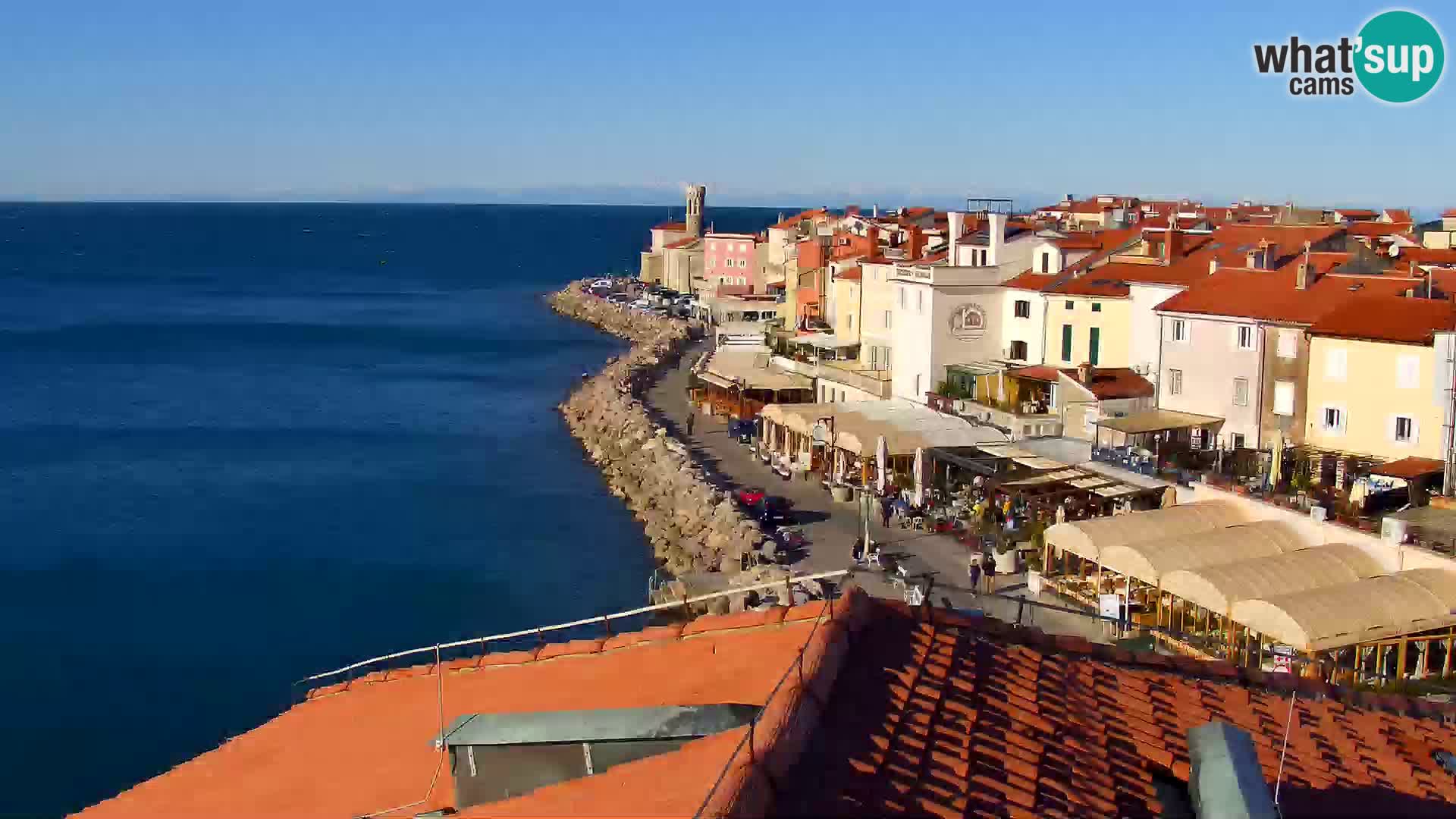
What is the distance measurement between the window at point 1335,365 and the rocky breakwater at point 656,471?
10618 mm

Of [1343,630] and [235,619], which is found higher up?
[1343,630]

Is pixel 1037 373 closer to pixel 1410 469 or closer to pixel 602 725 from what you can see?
pixel 1410 469

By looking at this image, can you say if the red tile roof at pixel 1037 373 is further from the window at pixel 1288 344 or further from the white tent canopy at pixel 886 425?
the window at pixel 1288 344

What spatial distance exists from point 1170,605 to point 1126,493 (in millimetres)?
4828

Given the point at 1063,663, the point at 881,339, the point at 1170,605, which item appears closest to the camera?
the point at 1063,663

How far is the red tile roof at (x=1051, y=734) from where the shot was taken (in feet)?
16.9

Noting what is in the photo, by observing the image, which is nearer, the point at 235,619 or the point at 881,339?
the point at 235,619

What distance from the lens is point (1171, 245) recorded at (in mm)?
31891

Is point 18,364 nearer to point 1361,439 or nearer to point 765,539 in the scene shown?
point 765,539

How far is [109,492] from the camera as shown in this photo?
126 ft

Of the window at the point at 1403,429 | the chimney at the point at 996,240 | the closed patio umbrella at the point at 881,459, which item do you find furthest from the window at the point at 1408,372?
the chimney at the point at 996,240

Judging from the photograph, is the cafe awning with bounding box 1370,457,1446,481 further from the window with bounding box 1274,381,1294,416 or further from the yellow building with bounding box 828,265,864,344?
the yellow building with bounding box 828,265,864,344

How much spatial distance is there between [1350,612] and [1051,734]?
11.9m

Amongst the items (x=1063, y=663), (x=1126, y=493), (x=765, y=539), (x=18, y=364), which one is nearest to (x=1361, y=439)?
(x=1126, y=493)
